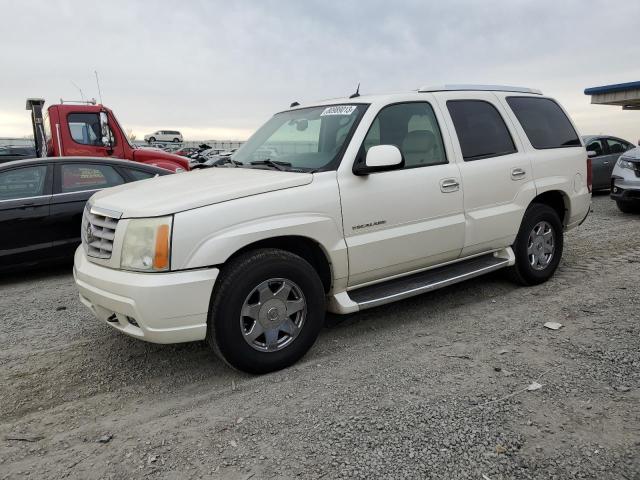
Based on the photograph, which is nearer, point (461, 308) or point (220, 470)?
point (220, 470)

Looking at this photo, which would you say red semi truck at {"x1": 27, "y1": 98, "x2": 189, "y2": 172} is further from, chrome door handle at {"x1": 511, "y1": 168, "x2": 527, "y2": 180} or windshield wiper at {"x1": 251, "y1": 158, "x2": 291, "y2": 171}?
chrome door handle at {"x1": 511, "y1": 168, "x2": 527, "y2": 180}

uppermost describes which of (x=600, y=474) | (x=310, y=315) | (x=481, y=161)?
(x=481, y=161)

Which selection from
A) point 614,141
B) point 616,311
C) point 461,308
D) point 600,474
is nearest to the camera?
point 600,474

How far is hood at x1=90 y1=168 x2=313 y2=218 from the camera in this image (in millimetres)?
3178

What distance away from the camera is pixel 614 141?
12953 millimetres

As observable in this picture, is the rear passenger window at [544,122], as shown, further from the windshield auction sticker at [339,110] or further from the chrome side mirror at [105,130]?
the chrome side mirror at [105,130]

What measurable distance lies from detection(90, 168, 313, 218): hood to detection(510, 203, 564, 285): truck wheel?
8.41ft

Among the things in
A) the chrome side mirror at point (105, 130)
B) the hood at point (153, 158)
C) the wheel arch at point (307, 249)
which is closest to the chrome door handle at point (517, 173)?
the wheel arch at point (307, 249)

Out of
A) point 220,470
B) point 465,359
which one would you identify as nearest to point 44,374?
point 220,470

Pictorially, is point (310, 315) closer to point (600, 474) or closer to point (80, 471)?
point (80, 471)

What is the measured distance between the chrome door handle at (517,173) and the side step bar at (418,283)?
0.70 metres

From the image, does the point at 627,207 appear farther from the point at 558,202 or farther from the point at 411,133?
the point at 411,133

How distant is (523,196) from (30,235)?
18.0 feet

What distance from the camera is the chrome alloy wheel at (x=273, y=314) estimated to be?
11.1 feet
